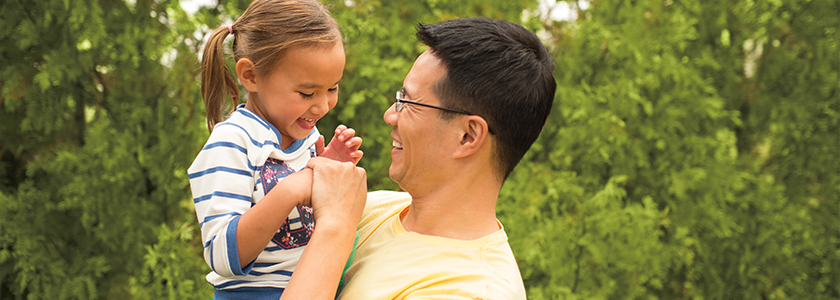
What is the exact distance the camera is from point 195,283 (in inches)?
125

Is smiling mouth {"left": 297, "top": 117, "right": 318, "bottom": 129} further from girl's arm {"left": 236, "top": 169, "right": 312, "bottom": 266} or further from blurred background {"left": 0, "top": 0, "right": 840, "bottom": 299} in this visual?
blurred background {"left": 0, "top": 0, "right": 840, "bottom": 299}

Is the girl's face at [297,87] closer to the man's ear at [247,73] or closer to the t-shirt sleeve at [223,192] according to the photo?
the man's ear at [247,73]

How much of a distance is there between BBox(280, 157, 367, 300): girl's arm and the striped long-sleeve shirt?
0.53 feet

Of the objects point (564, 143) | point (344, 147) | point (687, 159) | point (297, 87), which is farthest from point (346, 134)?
point (687, 159)

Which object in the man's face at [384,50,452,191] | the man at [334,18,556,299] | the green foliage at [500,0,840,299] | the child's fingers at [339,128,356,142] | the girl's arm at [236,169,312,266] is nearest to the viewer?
the girl's arm at [236,169,312,266]

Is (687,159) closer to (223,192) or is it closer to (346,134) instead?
(346,134)

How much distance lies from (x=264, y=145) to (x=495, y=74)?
739 millimetres

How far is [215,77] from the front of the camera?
189 centimetres

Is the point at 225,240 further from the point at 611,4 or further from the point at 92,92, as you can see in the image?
the point at 611,4

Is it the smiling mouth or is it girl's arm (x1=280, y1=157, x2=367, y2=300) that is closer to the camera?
girl's arm (x1=280, y1=157, x2=367, y2=300)

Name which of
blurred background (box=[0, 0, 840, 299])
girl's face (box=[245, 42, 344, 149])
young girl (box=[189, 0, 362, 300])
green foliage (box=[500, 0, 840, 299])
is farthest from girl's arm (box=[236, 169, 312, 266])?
green foliage (box=[500, 0, 840, 299])

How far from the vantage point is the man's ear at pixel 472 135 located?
69.4 inches

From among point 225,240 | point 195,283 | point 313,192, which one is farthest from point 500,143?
point 195,283

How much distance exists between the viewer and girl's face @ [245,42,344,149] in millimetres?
1726
